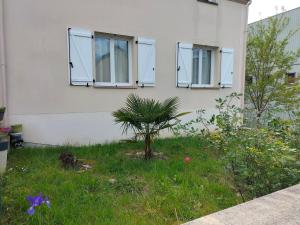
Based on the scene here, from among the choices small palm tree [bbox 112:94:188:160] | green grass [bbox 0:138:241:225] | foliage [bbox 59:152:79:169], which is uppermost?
small palm tree [bbox 112:94:188:160]

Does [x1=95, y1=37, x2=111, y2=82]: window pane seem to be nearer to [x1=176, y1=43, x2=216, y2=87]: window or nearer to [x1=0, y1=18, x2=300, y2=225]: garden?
[x1=0, y1=18, x2=300, y2=225]: garden

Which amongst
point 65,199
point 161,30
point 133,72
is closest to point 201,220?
point 65,199

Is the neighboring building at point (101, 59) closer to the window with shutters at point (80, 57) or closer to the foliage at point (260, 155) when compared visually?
the window with shutters at point (80, 57)

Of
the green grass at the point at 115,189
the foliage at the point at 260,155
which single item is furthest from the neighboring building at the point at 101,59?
the foliage at the point at 260,155

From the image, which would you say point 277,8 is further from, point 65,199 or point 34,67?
point 65,199

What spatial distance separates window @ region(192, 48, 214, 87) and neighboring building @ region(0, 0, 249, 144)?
0.03 m

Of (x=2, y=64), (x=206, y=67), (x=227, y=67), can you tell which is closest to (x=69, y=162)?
(x=2, y=64)

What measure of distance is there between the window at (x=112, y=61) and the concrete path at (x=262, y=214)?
15.9ft

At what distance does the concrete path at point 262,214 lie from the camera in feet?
4.76

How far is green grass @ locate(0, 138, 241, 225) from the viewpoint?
8.20ft

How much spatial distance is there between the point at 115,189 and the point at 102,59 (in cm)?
373

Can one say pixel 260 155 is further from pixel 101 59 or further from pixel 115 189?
pixel 101 59

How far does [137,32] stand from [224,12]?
3.45 meters

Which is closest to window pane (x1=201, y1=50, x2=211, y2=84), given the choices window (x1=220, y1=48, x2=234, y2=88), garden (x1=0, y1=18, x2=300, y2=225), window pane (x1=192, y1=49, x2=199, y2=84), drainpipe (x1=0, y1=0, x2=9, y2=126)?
window pane (x1=192, y1=49, x2=199, y2=84)
